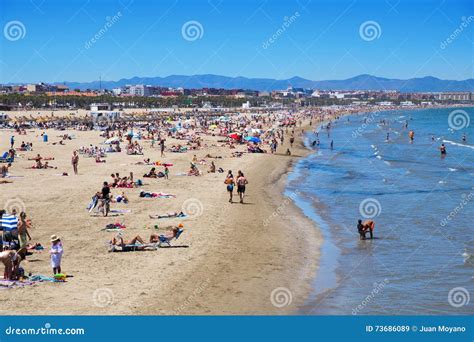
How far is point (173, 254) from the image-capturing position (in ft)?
49.8

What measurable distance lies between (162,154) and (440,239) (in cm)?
2406

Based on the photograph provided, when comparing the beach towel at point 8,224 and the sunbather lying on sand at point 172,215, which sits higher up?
the beach towel at point 8,224

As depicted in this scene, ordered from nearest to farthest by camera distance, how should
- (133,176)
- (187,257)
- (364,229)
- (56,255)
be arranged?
(56,255) → (187,257) → (364,229) → (133,176)

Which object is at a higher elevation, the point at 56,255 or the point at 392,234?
the point at 56,255

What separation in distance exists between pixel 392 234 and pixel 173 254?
26.4ft

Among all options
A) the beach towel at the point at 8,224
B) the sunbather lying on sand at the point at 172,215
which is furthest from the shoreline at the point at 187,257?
the beach towel at the point at 8,224

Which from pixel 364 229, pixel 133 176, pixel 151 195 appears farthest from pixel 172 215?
pixel 133 176

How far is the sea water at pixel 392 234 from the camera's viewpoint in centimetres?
1302

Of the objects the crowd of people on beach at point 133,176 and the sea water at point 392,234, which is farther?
the crowd of people on beach at point 133,176

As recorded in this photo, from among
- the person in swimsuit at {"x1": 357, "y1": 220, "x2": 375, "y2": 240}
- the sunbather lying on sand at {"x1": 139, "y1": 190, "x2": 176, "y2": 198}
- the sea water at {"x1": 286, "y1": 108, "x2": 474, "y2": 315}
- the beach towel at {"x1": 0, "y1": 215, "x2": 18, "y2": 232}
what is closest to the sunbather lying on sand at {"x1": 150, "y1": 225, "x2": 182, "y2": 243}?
the beach towel at {"x1": 0, "y1": 215, "x2": 18, "y2": 232}

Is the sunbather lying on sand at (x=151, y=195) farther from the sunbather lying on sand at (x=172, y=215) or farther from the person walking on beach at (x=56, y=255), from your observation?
the person walking on beach at (x=56, y=255)

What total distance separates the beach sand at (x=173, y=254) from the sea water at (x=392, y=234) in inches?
29.7

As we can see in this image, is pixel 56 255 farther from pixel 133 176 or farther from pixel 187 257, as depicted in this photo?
pixel 133 176

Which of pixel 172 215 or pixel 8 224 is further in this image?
pixel 172 215
